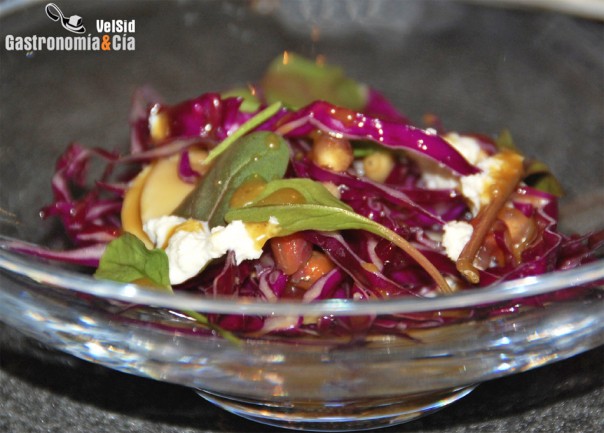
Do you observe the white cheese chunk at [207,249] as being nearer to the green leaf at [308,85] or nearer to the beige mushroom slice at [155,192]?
the beige mushroom slice at [155,192]

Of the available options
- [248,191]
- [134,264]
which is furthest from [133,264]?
[248,191]

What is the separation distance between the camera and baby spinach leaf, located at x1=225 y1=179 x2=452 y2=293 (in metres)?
1.06

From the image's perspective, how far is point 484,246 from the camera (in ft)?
3.79

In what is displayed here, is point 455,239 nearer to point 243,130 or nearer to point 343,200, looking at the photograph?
point 343,200

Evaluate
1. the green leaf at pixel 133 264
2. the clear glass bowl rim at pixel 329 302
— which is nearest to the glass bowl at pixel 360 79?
the clear glass bowl rim at pixel 329 302

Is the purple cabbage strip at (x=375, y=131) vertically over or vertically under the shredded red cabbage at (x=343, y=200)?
over

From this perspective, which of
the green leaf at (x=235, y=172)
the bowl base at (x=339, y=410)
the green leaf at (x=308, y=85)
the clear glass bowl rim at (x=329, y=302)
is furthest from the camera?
the green leaf at (x=308, y=85)

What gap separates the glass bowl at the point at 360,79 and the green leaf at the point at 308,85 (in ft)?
0.42

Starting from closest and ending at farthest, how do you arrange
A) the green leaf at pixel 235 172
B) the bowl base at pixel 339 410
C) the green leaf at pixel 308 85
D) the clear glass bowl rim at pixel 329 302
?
the clear glass bowl rim at pixel 329 302 < the bowl base at pixel 339 410 < the green leaf at pixel 235 172 < the green leaf at pixel 308 85

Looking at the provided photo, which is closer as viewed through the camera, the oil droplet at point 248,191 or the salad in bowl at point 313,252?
the salad in bowl at point 313,252

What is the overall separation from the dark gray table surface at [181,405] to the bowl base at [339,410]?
0.05 feet

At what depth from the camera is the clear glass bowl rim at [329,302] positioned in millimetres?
833
